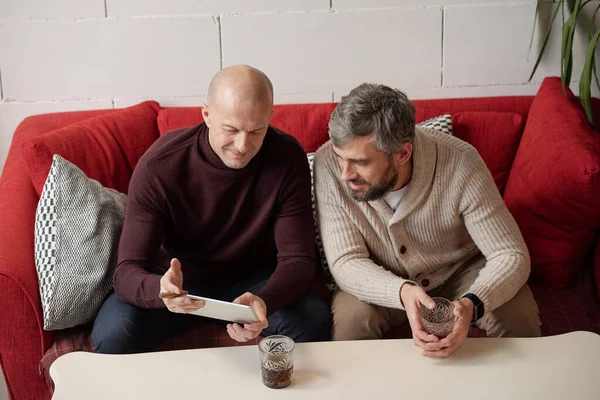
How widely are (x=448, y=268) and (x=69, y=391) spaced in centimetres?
118

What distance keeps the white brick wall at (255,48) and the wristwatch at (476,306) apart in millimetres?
1150

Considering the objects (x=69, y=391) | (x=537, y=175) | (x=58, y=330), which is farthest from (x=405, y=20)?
(x=69, y=391)

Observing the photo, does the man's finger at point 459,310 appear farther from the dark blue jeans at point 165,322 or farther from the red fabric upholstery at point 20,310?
the red fabric upholstery at point 20,310

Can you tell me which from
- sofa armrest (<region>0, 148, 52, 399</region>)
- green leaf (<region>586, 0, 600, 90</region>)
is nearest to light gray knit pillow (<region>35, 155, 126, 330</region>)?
sofa armrest (<region>0, 148, 52, 399</region>)

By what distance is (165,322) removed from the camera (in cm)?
203

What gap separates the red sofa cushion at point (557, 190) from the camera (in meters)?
2.14

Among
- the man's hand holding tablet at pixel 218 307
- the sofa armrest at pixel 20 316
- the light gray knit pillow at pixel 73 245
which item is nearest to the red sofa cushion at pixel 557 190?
the man's hand holding tablet at pixel 218 307

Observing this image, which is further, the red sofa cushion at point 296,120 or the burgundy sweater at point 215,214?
the red sofa cushion at point 296,120

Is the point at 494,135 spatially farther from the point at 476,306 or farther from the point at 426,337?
the point at 426,337

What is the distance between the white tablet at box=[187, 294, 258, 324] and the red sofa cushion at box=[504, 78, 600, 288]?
1077mm

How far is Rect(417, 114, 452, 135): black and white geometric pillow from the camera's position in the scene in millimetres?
2479

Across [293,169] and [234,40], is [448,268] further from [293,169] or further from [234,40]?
[234,40]

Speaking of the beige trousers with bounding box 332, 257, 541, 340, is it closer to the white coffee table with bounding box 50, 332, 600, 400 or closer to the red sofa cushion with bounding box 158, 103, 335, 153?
the white coffee table with bounding box 50, 332, 600, 400

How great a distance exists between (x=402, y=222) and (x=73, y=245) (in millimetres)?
965
